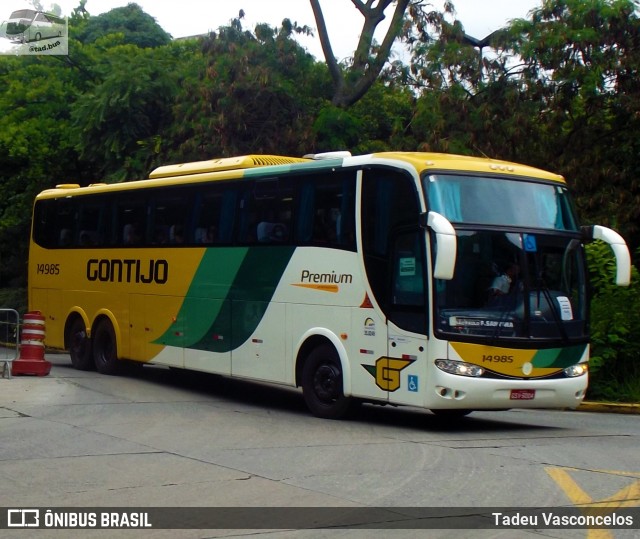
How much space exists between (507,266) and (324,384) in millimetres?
3178

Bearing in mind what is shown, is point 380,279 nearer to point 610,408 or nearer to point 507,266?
point 507,266

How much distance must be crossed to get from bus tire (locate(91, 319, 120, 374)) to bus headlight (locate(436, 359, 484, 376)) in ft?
29.7

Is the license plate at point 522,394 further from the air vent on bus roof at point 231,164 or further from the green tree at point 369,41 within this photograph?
the green tree at point 369,41

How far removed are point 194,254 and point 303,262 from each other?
3.13 metres

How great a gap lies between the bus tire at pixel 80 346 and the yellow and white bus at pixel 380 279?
9.74 ft

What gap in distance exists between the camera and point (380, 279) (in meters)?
13.5

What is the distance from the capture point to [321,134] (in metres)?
27.3

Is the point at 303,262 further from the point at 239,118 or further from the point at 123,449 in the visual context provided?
the point at 239,118

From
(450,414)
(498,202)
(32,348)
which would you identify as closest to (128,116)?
(32,348)

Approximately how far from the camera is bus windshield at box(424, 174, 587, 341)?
12664 millimetres

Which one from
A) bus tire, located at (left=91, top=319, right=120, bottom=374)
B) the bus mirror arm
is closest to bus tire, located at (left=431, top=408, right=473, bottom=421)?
the bus mirror arm

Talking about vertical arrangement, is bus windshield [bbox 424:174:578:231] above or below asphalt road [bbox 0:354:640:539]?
above

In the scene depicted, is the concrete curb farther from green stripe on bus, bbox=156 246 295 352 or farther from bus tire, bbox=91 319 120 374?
bus tire, bbox=91 319 120 374

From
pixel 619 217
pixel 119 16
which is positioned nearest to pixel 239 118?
pixel 619 217
